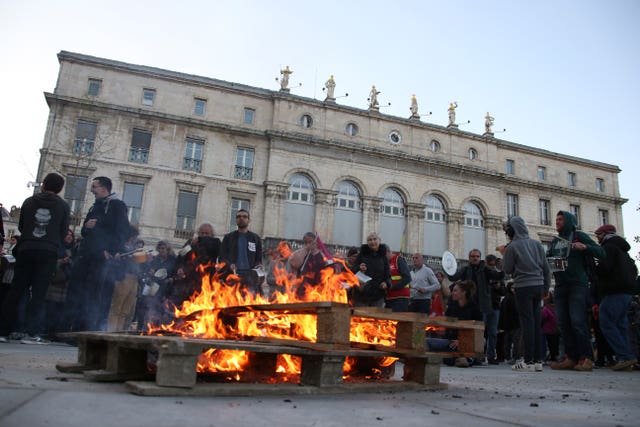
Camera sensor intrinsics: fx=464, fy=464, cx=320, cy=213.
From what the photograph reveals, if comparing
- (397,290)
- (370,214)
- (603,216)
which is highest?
(603,216)

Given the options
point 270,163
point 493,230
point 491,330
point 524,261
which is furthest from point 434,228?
point 524,261

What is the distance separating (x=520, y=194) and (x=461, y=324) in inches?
1235

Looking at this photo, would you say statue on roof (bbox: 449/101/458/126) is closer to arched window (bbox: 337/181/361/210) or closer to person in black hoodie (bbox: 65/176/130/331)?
arched window (bbox: 337/181/361/210)

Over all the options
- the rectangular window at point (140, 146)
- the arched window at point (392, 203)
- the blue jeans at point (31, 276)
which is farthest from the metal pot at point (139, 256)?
the arched window at point (392, 203)

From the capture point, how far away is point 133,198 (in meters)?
24.7

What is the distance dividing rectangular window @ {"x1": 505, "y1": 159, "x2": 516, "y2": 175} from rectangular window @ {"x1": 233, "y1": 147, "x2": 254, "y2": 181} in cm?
1843

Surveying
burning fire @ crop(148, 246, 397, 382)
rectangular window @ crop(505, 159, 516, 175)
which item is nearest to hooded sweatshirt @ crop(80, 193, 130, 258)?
burning fire @ crop(148, 246, 397, 382)

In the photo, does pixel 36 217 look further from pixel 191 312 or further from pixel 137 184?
pixel 137 184

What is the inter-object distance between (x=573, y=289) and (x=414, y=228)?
896 inches

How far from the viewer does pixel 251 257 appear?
273 inches

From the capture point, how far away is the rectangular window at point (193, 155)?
26.0 metres

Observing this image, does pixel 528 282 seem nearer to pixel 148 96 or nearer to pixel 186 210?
pixel 186 210

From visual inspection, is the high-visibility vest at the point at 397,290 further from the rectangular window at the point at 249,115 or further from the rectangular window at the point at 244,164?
the rectangular window at the point at 249,115

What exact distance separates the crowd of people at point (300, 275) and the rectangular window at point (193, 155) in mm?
17977
